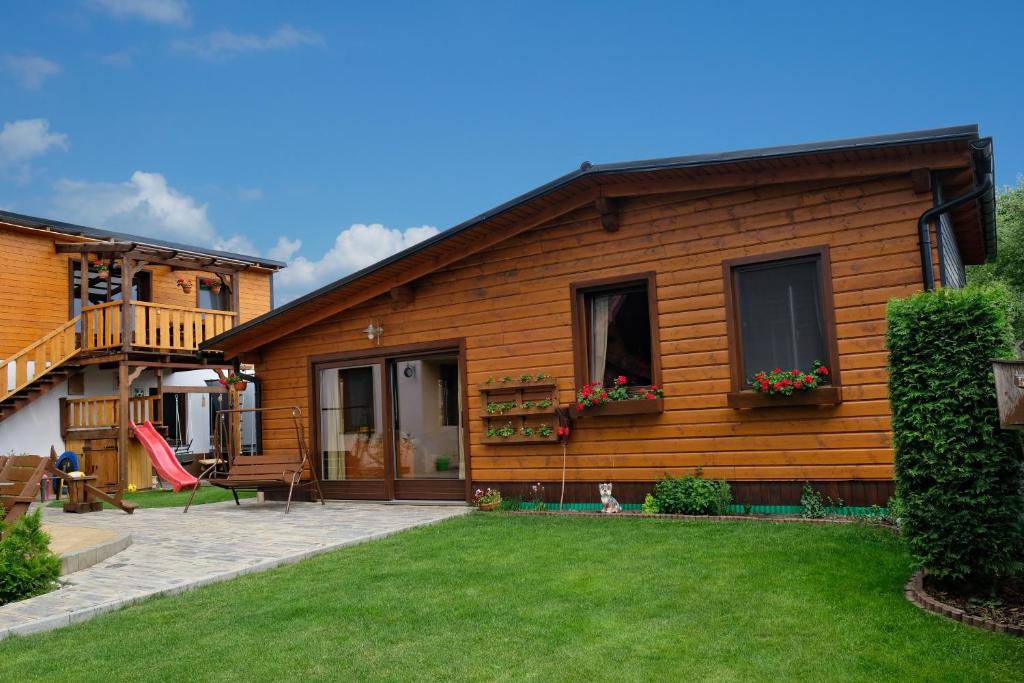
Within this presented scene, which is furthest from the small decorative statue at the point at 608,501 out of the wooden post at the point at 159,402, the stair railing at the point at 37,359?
the stair railing at the point at 37,359

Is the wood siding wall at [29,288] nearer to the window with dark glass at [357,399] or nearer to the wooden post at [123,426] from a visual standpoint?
the wooden post at [123,426]

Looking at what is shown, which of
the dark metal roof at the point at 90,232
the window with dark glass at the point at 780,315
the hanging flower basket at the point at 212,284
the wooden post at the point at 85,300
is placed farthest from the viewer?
the hanging flower basket at the point at 212,284

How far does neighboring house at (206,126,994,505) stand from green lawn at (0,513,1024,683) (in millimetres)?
1517

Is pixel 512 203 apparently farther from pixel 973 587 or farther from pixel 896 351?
pixel 973 587

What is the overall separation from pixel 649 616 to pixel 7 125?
55846 millimetres

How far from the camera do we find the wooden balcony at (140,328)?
1610 cm

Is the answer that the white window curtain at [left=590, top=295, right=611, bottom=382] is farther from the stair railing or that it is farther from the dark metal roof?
the stair railing

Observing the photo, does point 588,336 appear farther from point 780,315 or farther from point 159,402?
point 159,402

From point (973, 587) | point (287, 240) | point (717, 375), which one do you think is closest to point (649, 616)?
point (973, 587)

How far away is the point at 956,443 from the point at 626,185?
4.73m

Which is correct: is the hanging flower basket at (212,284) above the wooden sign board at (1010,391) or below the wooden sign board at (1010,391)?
above

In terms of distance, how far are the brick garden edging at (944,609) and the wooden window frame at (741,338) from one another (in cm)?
265

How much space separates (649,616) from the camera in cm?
439

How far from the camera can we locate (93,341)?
16609 mm
